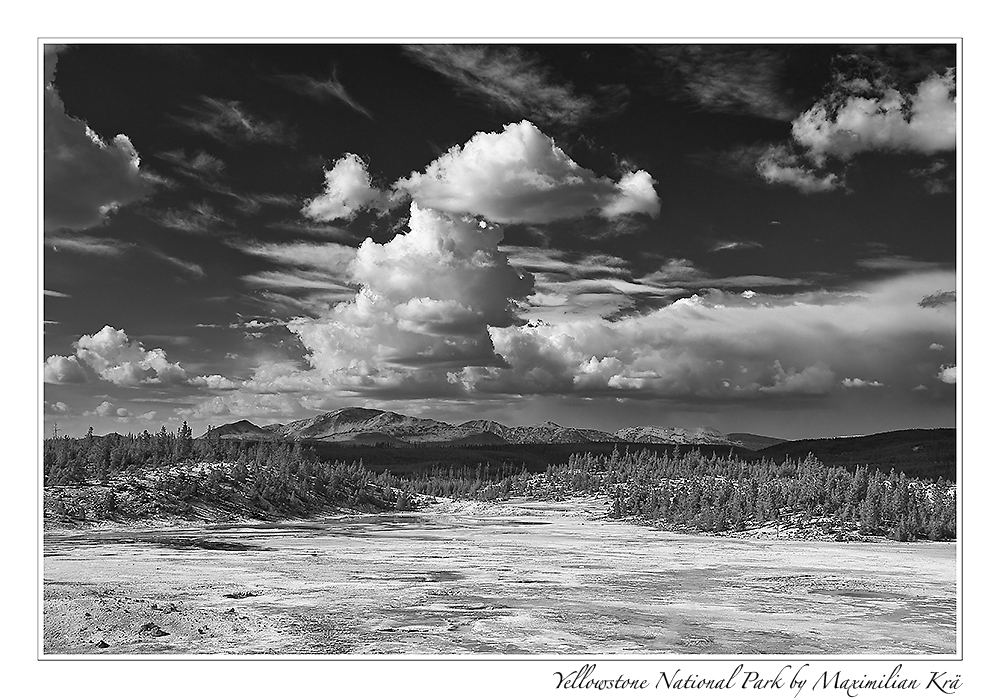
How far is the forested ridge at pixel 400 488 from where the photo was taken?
20.8m

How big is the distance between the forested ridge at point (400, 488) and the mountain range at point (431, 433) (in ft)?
3.31

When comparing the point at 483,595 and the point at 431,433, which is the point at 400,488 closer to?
the point at 431,433

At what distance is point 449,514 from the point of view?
29.0 meters

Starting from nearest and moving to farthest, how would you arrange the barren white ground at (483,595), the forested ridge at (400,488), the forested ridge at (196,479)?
the barren white ground at (483,595) → the forested ridge at (196,479) → the forested ridge at (400,488)

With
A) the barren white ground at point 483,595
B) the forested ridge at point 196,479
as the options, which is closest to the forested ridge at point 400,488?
the forested ridge at point 196,479

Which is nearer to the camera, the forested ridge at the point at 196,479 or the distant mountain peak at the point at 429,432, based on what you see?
the forested ridge at the point at 196,479

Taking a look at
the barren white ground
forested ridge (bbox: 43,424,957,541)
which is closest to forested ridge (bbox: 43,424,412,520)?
forested ridge (bbox: 43,424,957,541)

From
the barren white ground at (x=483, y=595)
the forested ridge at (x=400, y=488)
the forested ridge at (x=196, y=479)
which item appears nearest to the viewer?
the barren white ground at (x=483, y=595)

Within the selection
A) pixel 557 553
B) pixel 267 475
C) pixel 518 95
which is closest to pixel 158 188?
pixel 518 95

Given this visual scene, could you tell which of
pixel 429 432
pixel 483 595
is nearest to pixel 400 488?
pixel 429 432

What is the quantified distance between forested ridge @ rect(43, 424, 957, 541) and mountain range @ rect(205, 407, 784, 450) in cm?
101

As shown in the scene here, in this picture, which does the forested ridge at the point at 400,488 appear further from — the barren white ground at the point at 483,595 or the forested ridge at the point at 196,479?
the barren white ground at the point at 483,595

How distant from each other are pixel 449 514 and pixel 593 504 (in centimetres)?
577
